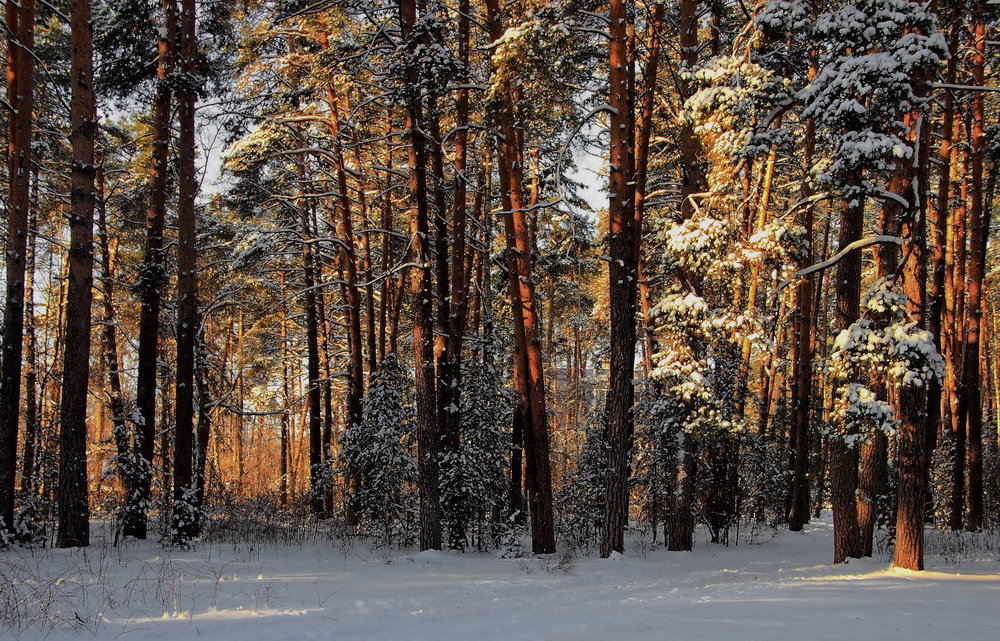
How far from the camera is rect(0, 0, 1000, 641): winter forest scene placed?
801 cm

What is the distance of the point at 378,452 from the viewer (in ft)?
48.0

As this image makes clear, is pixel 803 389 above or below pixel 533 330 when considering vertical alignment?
below

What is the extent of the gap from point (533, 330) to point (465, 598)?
585cm

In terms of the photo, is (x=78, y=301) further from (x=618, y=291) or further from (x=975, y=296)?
(x=975, y=296)

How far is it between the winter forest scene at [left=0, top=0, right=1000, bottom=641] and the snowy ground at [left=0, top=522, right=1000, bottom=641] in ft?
0.25

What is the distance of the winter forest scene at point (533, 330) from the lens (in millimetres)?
8008

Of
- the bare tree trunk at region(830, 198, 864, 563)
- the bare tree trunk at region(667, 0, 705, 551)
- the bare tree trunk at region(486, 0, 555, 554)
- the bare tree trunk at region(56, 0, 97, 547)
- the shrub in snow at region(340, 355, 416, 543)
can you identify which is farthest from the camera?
the shrub in snow at region(340, 355, 416, 543)

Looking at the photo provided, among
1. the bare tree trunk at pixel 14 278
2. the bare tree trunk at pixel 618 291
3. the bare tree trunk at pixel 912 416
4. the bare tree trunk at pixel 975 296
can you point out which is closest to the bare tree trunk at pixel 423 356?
the bare tree trunk at pixel 618 291

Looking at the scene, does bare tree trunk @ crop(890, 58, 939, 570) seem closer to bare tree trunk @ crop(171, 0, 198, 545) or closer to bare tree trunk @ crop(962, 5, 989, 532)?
bare tree trunk @ crop(962, 5, 989, 532)

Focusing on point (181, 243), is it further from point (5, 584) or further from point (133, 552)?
point (5, 584)

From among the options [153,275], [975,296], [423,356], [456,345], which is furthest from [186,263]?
[975,296]

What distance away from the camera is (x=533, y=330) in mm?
12781

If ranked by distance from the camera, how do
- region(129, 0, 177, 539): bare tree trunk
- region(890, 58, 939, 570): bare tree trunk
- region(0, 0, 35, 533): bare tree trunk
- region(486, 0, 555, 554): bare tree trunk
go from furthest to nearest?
region(486, 0, 555, 554): bare tree trunk
region(129, 0, 177, 539): bare tree trunk
region(0, 0, 35, 533): bare tree trunk
region(890, 58, 939, 570): bare tree trunk

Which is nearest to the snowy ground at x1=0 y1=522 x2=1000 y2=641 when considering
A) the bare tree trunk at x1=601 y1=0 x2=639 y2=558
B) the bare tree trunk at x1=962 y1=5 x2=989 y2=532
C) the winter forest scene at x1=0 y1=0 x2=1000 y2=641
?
the winter forest scene at x1=0 y1=0 x2=1000 y2=641
